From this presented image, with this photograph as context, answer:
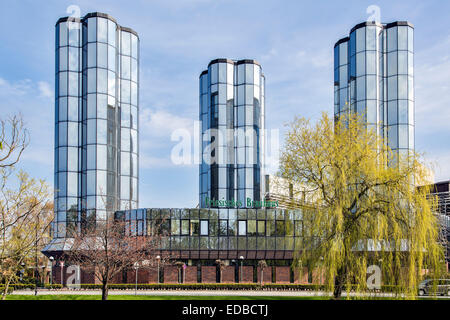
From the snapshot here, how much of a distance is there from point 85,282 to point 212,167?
84.5ft

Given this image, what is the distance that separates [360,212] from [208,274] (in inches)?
1322

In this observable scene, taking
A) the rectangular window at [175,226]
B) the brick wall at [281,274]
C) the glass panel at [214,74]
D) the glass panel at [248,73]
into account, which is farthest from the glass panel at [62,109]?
the brick wall at [281,274]

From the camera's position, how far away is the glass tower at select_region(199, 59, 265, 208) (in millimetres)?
71062

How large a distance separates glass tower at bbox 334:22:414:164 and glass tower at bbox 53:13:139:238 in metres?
29.3

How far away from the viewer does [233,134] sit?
237 ft

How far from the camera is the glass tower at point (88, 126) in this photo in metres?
57.0

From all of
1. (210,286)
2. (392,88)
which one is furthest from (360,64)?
(210,286)

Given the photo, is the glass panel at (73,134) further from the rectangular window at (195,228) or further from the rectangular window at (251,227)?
the rectangular window at (251,227)

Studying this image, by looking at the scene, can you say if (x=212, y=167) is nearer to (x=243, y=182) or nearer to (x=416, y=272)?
(x=243, y=182)

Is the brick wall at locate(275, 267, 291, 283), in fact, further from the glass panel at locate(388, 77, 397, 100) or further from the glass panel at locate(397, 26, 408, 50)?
the glass panel at locate(397, 26, 408, 50)

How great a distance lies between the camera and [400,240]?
2333 centimetres

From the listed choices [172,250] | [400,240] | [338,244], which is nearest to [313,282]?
[338,244]

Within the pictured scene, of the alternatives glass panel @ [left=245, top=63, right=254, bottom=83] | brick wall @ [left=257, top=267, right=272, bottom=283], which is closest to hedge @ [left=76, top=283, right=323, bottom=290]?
brick wall @ [left=257, top=267, right=272, bottom=283]

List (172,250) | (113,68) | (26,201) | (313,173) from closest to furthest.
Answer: (26,201)
(313,173)
(172,250)
(113,68)
